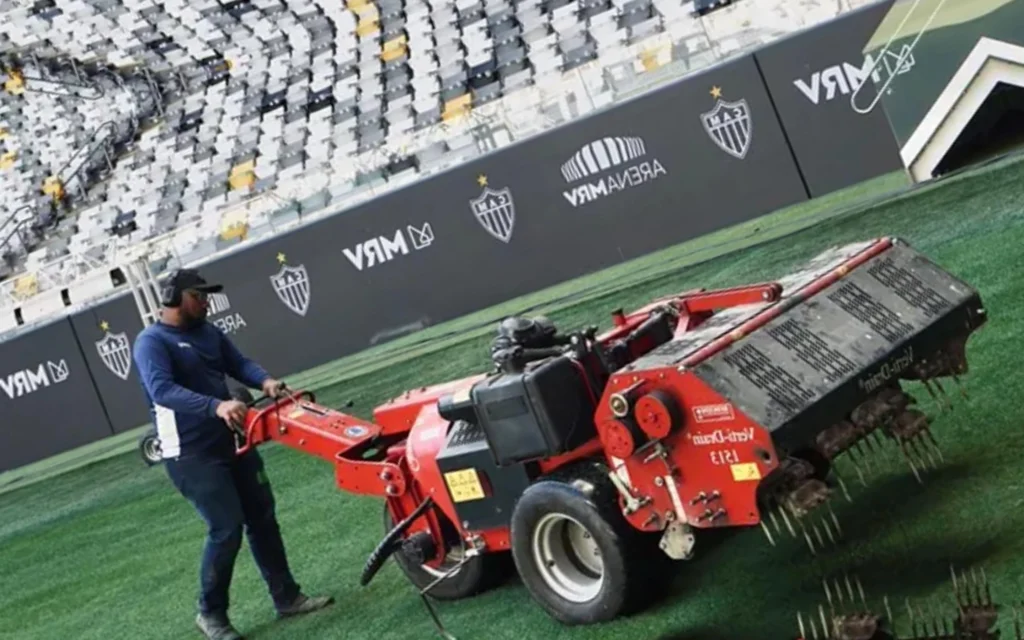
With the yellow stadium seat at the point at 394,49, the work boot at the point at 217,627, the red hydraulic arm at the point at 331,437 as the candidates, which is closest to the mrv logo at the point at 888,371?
the red hydraulic arm at the point at 331,437

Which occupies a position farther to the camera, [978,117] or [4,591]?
[978,117]

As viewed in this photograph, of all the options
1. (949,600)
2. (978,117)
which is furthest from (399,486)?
(978,117)

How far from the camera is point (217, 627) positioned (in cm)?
→ 632

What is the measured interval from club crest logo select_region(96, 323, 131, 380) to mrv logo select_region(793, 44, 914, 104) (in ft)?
25.9

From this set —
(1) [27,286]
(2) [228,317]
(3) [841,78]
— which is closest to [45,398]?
(1) [27,286]

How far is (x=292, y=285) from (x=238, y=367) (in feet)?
28.9

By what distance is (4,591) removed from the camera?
9.51m

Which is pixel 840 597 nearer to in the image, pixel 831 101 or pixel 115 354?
pixel 831 101

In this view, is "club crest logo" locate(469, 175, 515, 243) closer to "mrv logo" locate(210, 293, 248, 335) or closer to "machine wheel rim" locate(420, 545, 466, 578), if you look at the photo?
"mrv logo" locate(210, 293, 248, 335)

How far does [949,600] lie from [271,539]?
333 centimetres

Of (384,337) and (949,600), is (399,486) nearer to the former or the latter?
(949,600)

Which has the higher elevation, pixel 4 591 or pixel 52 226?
pixel 52 226

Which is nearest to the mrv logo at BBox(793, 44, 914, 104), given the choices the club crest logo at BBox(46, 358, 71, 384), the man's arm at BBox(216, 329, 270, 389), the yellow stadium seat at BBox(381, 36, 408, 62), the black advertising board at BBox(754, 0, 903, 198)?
the black advertising board at BBox(754, 0, 903, 198)

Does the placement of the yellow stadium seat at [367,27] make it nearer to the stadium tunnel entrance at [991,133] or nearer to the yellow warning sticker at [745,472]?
the stadium tunnel entrance at [991,133]
